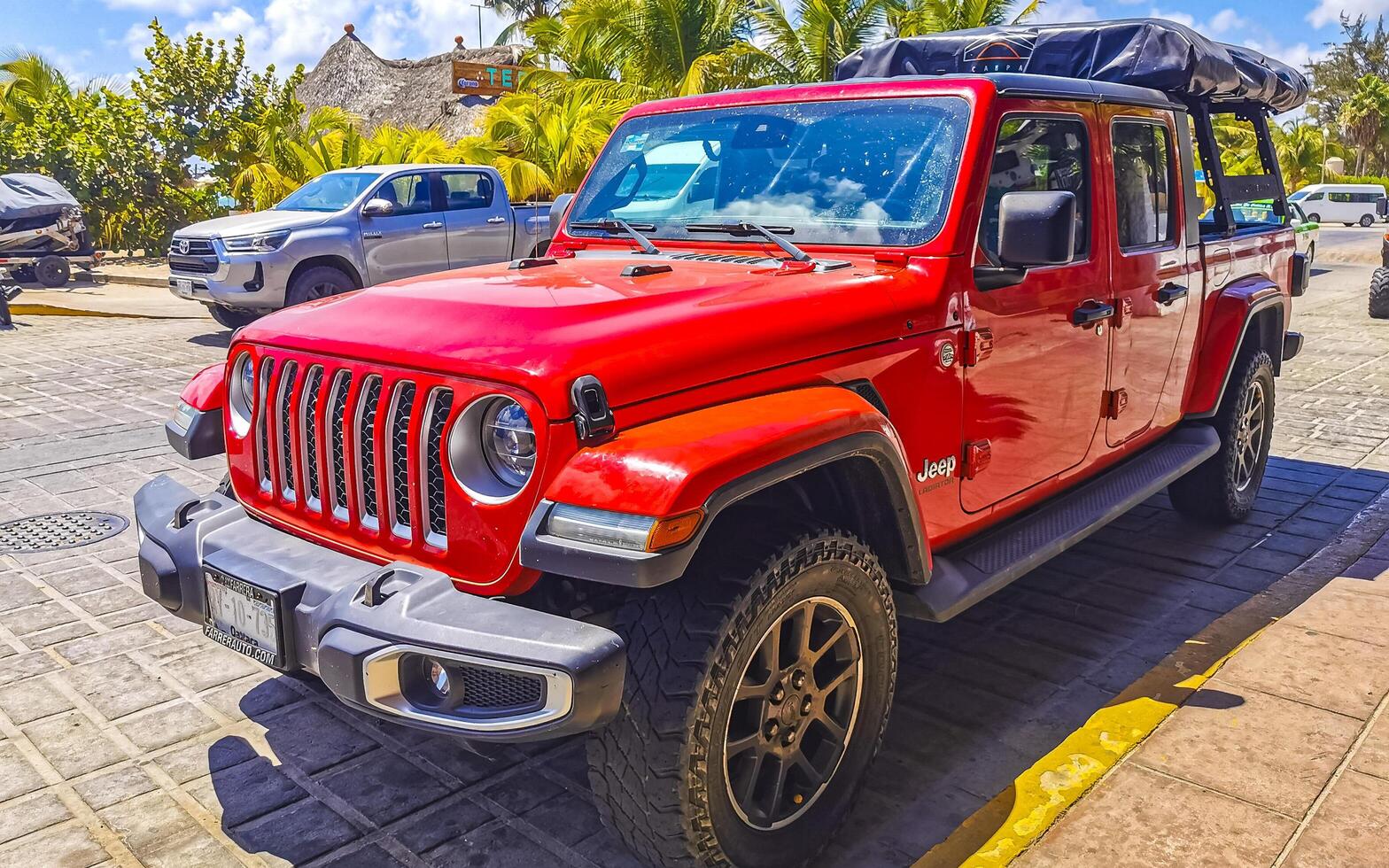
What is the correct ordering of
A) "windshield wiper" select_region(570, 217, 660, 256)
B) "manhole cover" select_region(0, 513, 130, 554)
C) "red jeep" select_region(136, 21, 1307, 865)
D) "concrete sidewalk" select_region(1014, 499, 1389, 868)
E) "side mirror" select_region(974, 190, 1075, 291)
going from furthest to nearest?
"manhole cover" select_region(0, 513, 130, 554)
"windshield wiper" select_region(570, 217, 660, 256)
"side mirror" select_region(974, 190, 1075, 291)
"concrete sidewalk" select_region(1014, 499, 1389, 868)
"red jeep" select_region(136, 21, 1307, 865)

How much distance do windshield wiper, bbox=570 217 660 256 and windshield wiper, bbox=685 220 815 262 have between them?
0.49ft

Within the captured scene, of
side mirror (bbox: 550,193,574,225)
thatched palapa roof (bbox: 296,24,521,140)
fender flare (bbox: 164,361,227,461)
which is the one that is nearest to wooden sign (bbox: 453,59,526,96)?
thatched palapa roof (bbox: 296,24,521,140)

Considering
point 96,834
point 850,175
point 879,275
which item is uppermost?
point 850,175

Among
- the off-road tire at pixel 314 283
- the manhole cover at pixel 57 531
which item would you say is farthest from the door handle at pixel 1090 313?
the off-road tire at pixel 314 283

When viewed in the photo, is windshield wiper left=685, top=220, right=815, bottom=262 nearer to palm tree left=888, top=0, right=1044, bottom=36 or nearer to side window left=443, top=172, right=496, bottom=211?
side window left=443, top=172, right=496, bottom=211

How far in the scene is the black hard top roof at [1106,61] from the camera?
15.5ft

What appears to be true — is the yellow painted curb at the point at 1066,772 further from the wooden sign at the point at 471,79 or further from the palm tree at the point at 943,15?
the wooden sign at the point at 471,79

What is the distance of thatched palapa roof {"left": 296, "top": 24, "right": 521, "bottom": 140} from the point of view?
38062 mm

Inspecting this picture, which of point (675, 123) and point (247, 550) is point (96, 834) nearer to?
point (247, 550)

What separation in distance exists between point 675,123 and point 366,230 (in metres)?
8.57

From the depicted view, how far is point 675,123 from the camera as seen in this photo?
426cm

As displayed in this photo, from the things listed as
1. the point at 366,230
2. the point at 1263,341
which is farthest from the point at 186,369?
the point at 1263,341

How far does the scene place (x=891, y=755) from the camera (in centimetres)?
349

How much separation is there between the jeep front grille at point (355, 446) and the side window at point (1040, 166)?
73.3 inches
